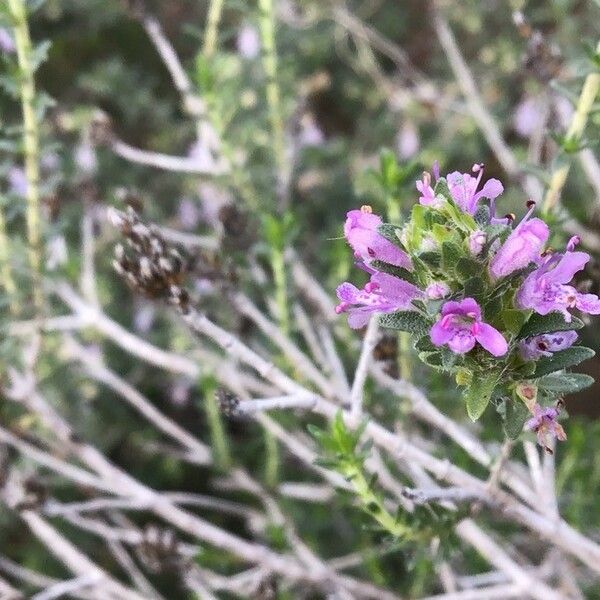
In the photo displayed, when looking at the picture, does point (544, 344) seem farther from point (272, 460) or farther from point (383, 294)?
point (272, 460)

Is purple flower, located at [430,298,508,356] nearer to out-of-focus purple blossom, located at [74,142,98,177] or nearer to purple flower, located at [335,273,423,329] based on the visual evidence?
purple flower, located at [335,273,423,329]

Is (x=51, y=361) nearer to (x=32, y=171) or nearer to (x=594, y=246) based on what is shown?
(x=32, y=171)

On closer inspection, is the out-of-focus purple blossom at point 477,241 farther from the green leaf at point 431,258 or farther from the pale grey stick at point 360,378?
the pale grey stick at point 360,378

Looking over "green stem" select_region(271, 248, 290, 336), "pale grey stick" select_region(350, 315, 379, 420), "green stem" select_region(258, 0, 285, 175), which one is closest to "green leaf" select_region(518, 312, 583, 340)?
"pale grey stick" select_region(350, 315, 379, 420)

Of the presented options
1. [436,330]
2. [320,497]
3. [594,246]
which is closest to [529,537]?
[320,497]

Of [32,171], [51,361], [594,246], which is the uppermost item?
[32,171]

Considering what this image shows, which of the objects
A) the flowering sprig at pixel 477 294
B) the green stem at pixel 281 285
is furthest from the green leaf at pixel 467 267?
Result: the green stem at pixel 281 285
